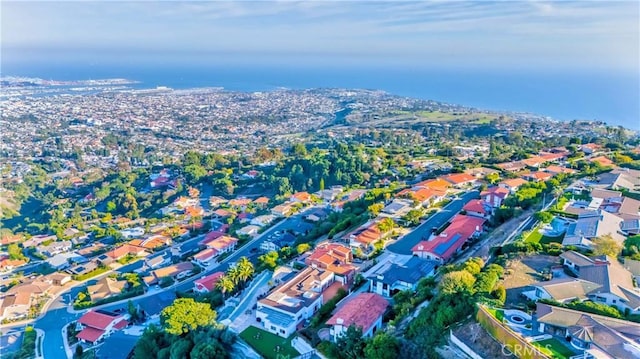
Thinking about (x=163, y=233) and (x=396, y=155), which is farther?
(x=396, y=155)

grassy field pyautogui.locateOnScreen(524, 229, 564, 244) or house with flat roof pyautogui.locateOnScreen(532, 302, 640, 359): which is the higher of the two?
house with flat roof pyautogui.locateOnScreen(532, 302, 640, 359)

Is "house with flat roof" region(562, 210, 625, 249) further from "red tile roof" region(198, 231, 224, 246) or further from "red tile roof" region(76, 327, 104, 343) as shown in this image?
"red tile roof" region(198, 231, 224, 246)

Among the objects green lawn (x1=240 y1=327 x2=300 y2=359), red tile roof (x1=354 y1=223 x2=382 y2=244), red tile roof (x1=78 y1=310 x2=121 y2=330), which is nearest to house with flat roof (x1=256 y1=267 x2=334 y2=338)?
green lawn (x1=240 y1=327 x2=300 y2=359)

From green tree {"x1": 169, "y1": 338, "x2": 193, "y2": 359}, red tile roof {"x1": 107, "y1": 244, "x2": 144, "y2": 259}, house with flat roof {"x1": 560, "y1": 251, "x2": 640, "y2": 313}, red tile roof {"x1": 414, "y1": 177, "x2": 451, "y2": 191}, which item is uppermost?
house with flat roof {"x1": 560, "y1": 251, "x2": 640, "y2": 313}

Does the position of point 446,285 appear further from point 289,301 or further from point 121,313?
point 121,313

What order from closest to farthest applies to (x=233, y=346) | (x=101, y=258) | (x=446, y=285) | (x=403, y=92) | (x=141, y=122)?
(x=446, y=285) < (x=233, y=346) < (x=101, y=258) < (x=141, y=122) < (x=403, y=92)

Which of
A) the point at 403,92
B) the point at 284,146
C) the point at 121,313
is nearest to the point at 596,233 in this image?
the point at 121,313
